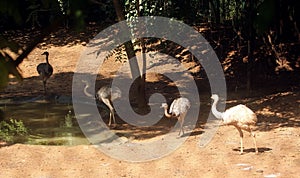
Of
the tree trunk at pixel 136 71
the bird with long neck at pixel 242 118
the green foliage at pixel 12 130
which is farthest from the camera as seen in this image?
the tree trunk at pixel 136 71

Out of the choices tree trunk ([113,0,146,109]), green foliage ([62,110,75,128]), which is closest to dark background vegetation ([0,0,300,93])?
tree trunk ([113,0,146,109])

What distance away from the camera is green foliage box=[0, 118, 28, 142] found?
29.3 ft

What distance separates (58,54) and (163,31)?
5.69 meters

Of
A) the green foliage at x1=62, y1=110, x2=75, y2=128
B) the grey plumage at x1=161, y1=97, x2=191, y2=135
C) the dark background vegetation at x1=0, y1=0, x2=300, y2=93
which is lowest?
the green foliage at x1=62, y1=110, x2=75, y2=128

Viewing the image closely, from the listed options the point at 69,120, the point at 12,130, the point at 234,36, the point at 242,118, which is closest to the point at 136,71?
the point at 69,120

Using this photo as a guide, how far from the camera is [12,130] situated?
9391 millimetres

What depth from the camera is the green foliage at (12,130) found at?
8.94 meters

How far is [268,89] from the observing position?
12.5 meters

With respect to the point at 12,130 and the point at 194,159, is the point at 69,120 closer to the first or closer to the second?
the point at 12,130

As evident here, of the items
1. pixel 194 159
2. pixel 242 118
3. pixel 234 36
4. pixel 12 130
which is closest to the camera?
pixel 194 159

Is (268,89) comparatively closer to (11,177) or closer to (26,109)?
(26,109)

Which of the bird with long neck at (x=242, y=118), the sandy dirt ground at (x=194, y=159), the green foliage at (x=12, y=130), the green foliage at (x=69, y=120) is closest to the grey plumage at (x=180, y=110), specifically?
the sandy dirt ground at (x=194, y=159)

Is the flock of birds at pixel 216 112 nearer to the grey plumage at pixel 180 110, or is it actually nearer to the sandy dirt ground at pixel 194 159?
the grey plumage at pixel 180 110

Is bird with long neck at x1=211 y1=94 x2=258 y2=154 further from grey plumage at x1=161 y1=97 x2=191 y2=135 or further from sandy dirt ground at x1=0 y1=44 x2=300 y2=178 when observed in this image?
grey plumage at x1=161 y1=97 x2=191 y2=135
